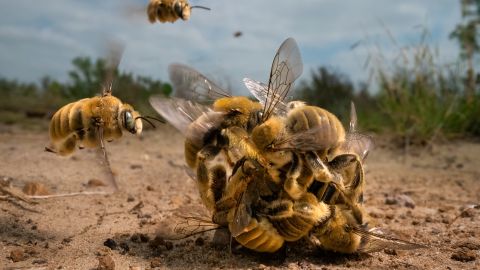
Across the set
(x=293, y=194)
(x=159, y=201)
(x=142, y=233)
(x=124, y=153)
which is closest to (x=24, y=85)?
(x=124, y=153)

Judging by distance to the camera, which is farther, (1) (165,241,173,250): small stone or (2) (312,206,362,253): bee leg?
(1) (165,241,173,250): small stone

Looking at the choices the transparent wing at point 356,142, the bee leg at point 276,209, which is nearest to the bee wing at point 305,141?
the bee leg at point 276,209

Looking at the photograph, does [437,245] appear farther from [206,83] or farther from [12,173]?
[12,173]

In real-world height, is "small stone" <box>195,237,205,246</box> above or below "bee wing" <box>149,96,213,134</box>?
below

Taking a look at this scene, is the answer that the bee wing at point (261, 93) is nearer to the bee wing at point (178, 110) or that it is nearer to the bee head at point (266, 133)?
the bee head at point (266, 133)

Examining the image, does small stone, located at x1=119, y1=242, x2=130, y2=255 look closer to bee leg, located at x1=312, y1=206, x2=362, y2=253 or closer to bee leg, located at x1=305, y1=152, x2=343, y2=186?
bee leg, located at x1=312, y1=206, x2=362, y2=253

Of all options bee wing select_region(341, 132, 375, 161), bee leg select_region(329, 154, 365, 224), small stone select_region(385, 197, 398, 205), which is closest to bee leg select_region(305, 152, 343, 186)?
bee leg select_region(329, 154, 365, 224)

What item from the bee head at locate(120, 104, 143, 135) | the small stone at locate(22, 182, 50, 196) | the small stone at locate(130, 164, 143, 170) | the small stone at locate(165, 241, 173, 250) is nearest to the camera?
the small stone at locate(165, 241, 173, 250)
